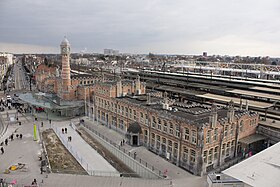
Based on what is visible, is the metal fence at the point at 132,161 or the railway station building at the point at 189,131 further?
the metal fence at the point at 132,161

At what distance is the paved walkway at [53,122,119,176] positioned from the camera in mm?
35031

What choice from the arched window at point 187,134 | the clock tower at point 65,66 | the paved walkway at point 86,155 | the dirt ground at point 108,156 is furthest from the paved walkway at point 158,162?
the clock tower at point 65,66

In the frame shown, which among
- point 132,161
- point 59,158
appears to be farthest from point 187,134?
point 59,158

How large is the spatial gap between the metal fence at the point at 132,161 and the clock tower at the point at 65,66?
1243 inches

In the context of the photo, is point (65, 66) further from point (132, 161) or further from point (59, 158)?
point (132, 161)

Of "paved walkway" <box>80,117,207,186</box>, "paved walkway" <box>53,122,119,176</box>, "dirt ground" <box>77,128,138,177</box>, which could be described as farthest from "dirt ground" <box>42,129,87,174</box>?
"paved walkway" <box>80,117,207,186</box>

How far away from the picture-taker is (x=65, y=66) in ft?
247

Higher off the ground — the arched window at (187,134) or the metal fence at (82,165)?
the arched window at (187,134)

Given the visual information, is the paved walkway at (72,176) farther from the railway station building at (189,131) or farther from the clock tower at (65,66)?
the clock tower at (65,66)

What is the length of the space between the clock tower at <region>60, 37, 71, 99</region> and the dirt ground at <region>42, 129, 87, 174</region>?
28312 millimetres

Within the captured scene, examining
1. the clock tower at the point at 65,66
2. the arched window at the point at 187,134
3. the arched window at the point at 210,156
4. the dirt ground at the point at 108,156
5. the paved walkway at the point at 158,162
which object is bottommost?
the dirt ground at the point at 108,156

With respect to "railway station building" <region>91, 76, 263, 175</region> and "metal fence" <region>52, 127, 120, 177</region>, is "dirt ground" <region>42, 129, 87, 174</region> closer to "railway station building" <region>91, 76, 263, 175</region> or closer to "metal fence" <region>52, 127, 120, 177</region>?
"metal fence" <region>52, 127, 120, 177</region>

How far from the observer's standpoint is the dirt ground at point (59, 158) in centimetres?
3466

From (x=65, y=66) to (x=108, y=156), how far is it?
42.6 m
